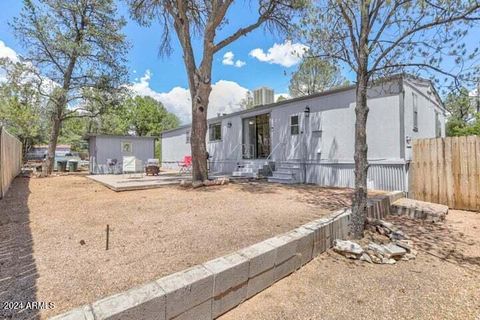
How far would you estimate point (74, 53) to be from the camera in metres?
12.8

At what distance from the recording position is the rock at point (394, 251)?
11.5ft

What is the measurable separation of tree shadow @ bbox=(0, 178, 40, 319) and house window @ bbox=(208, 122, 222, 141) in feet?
33.4

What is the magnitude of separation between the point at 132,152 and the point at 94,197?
11.6 metres

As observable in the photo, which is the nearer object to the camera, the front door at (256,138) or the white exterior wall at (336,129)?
the white exterior wall at (336,129)

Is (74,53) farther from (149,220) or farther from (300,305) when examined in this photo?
(300,305)

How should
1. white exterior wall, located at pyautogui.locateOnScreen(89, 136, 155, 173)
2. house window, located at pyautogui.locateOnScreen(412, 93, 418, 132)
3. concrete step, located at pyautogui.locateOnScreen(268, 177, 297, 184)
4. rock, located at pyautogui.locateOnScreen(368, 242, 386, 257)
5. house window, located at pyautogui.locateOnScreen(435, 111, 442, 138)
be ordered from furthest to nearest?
white exterior wall, located at pyautogui.locateOnScreen(89, 136, 155, 173)
house window, located at pyautogui.locateOnScreen(435, 111, 442, 138)
concrete step, located at pyautogui.locateOnScreen(268, 177, 297, 184)
house window, located at pyautogui.locateOnScreen(412, 93, 418, 132)
rock, located at pyautogui.locateOnScreen(368, 242, 386, 257)

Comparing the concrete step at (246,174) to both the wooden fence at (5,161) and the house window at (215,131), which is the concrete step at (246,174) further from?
the wooden fence at (5,161)

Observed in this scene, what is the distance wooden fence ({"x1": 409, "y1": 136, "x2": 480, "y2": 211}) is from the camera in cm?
618

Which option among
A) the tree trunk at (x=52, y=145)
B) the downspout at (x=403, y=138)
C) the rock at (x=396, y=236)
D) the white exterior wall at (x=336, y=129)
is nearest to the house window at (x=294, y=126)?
the white exterior wall at (x=336, y=129)

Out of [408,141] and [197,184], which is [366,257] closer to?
[408,141]

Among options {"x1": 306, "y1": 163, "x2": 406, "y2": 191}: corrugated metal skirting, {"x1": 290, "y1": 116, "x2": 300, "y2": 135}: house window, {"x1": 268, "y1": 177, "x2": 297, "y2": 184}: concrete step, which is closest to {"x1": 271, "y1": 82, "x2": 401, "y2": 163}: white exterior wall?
{"x1": 290, "y1": 116, "x2": 300, "y2": 135}: house window

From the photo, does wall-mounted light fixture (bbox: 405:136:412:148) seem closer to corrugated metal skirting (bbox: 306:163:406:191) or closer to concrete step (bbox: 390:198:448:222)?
corrugated metal skirting (bbox: 306:163:406:191)

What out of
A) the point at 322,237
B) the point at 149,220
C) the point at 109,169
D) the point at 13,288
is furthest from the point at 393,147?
the point at 109,169

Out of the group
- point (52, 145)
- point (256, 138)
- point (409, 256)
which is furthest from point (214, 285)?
point (52, 145)
